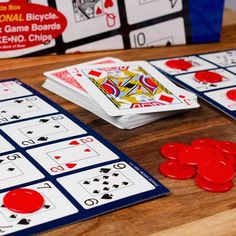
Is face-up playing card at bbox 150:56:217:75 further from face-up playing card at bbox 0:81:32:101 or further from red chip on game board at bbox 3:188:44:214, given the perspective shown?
red chip on game board at bbox 3:188:44:214

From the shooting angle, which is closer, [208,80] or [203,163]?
[203,163]

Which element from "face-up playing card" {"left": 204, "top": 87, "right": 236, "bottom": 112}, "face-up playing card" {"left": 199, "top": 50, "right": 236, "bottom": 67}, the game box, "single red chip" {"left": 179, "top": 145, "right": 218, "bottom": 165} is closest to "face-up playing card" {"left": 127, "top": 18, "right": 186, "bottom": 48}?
the game box

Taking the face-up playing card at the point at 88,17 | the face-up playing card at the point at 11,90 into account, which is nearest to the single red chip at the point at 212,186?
the face-up playing card at the point at 11,90

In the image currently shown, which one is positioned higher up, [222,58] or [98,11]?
[98,11]

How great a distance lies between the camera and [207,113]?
1.11 metres

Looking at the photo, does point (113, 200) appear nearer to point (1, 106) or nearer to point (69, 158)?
point (69, 158)

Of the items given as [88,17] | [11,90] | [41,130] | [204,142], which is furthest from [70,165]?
[88,17]

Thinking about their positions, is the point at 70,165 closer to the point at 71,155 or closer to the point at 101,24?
the point at 71,155

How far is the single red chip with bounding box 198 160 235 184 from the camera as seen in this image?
34.1 inches

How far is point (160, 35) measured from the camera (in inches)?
57.6

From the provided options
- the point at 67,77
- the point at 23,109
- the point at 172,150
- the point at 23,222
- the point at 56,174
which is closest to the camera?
the point at 23,222

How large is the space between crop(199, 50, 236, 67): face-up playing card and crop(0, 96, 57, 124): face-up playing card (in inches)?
18.0

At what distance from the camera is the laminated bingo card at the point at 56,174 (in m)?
0.76

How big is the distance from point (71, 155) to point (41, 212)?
16 centimetres
